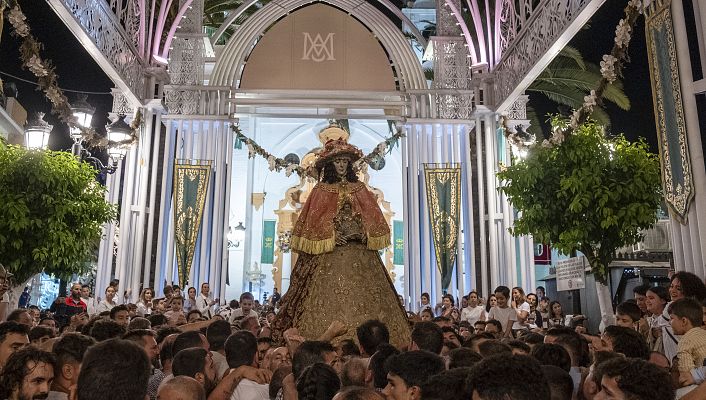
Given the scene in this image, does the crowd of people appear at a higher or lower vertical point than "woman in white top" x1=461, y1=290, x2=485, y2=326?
lower

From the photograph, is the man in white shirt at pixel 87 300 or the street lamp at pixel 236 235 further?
the street lamp at pixel 236 235

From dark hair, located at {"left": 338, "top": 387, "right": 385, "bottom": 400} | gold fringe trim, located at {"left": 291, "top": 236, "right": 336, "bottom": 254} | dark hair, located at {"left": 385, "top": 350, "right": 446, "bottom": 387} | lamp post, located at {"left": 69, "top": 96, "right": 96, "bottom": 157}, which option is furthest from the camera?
lamp post, located at {"left": 69, "top": 96, "right": 96, "bottom": 157}

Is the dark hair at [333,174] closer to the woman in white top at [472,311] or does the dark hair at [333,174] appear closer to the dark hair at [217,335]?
the dark hair at [217,335]

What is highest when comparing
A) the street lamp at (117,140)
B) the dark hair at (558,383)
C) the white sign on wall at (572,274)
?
the street lamp at (117,140)

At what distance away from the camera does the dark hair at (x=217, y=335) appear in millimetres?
5430

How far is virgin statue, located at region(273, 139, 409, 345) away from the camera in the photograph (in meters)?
7.05

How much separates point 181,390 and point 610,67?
23.2 feet

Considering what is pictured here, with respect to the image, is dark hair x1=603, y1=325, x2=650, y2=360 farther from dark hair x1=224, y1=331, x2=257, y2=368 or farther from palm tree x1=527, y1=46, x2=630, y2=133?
palm tree x1=527, y1=46, x2=630, y2=133

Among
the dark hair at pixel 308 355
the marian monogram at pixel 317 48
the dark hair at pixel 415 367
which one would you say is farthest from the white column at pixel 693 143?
the marian monogram at pixel 317 48

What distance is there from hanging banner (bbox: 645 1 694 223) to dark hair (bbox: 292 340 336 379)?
447 centimetres

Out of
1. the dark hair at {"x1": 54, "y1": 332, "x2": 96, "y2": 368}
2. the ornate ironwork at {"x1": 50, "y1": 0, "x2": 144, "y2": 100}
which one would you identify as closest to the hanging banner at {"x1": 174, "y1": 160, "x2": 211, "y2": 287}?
the ornate ironwork at {"x1": 50, "y1": 0, "x2": 144, "y2": 100}

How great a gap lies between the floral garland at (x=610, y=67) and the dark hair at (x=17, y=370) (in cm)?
717

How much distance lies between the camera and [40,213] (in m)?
9.28

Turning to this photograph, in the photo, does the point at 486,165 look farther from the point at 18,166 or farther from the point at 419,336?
the point at 419,336
